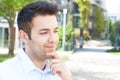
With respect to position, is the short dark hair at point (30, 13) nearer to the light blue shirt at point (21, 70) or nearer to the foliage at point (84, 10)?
the light blue shirt at point (21, 70)

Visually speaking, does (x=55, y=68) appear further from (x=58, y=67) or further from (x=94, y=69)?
(x=94, y=69)

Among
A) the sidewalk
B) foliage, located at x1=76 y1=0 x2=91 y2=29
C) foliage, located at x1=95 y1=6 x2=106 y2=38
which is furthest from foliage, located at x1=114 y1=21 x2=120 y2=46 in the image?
the sidewalk

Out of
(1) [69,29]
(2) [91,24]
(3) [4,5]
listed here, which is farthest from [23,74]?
(2) [91,24]

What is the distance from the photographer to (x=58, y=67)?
258 cm

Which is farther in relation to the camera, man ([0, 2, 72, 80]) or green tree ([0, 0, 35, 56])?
green tree ([0, 0, 35, 56])

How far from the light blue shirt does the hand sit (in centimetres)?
6

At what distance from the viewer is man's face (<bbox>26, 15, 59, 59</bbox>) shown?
2477 mm

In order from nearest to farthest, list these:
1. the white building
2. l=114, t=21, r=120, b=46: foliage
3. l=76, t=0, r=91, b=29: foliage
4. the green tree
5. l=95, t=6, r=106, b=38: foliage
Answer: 1. the green tree
2. the white building
3. l=114, t=21, r=120, b=46: foliage
4. l=76, t=0, r=91, b=29: foliage
5. l=95, t=6, r=106, b=38: foliage

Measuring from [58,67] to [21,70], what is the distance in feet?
0.78

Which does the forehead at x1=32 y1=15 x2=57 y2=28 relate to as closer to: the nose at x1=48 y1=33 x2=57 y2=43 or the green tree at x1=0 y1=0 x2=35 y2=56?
the nose at x1=48 y1=33 x2=57 y2=43

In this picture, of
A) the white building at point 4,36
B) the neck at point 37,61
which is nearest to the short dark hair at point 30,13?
the neck at point 37,61

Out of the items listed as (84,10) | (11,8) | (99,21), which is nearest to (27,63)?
(11,8)

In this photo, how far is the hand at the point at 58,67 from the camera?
2.54m

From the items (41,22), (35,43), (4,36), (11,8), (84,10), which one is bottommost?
(4,36)
